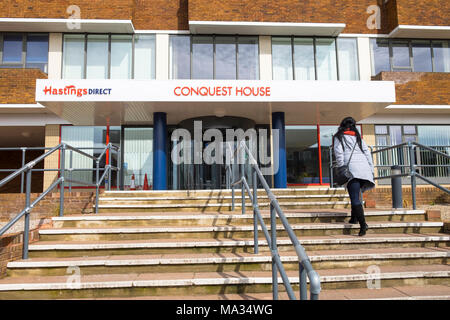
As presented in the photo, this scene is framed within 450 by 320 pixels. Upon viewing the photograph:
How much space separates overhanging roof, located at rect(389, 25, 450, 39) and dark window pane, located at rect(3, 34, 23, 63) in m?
15.4

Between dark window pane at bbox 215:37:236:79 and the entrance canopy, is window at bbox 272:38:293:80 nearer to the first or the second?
dark window pane at bbox 215:37:236:79

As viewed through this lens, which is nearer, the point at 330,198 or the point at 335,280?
the point at 335,280

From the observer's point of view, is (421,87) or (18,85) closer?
(18,85)

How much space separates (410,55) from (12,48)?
16.7 meters

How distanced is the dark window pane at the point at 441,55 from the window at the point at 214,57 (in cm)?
797

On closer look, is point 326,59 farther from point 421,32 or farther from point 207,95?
point 207,95

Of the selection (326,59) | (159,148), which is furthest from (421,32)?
(159,148)

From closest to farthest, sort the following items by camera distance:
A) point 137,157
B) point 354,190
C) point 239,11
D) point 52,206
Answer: point 354,190, point 52,206, point 137,157, point 239,11

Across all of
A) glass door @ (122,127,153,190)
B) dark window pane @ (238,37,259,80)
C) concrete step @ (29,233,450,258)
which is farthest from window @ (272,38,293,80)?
concrete step @ (29,233,450,258)

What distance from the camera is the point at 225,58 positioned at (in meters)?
14.3

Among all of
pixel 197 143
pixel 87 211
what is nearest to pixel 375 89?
pixel 197 143
